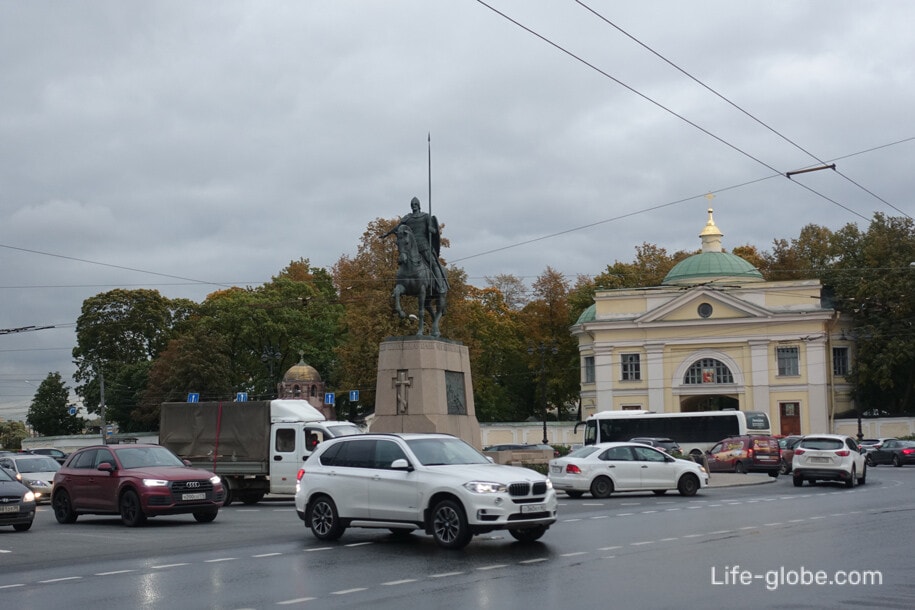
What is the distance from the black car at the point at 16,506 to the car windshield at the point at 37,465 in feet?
42.0

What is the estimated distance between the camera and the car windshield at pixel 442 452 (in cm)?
1686

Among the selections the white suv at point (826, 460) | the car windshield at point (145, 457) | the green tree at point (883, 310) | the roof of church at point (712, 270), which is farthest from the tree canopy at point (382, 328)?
the car windshield at point (145, 457)

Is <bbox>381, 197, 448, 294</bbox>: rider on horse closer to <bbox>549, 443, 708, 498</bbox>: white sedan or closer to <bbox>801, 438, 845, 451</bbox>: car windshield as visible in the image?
<bbox>549, 443, 708, 498</bbox>: white sedan

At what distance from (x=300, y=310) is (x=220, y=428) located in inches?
2031

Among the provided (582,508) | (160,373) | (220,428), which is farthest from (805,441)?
(160,373)

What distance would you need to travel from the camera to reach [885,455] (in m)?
55.7

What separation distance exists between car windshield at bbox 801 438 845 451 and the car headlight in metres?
20.9

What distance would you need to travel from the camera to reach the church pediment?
258ft

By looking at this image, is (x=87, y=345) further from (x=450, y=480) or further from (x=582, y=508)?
(x=450, y=480)

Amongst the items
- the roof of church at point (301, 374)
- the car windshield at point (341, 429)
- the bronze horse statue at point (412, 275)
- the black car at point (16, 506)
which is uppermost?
the bronze horse statue at point (412, 275)

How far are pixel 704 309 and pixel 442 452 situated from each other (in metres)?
65.0

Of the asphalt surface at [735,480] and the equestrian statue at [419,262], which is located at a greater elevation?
the equestrian statue at [419,262]

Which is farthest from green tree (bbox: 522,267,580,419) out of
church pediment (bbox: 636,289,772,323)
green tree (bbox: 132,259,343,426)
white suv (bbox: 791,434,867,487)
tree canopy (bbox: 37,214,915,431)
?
white suv (bbox: 791,434,867,487)

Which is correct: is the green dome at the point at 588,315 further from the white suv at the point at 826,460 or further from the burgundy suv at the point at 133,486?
the burgundy suv at the point at 133,486
